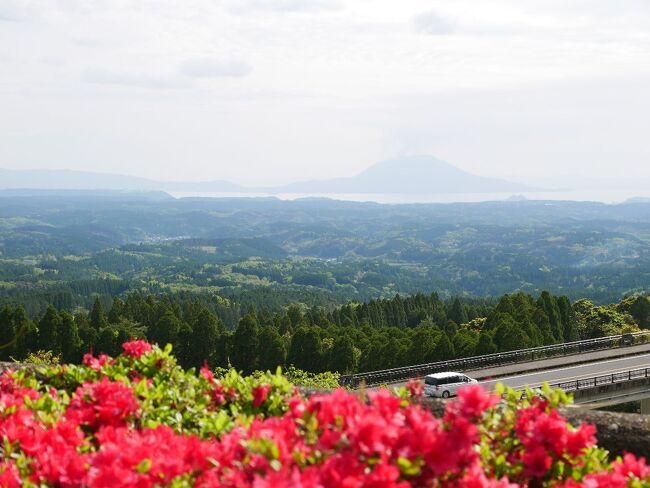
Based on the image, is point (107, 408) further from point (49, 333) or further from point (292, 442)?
point (49, 333)

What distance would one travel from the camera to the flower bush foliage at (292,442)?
3850 millimetres

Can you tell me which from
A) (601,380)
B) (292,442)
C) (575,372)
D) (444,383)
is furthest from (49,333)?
(292,442)

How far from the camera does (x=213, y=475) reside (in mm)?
4105

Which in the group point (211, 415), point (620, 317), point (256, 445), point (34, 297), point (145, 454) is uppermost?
point (256, 445)

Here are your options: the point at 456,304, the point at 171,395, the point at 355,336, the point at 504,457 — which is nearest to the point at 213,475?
the point at 504,457

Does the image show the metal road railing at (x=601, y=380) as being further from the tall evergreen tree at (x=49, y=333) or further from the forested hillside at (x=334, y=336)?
the tall evergreen tree at (x=49, y=333)

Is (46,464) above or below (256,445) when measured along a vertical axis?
below

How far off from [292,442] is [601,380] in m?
36.7

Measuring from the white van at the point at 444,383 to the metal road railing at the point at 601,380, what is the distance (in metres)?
4.71

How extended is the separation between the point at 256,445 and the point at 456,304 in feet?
330

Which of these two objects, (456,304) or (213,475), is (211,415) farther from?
(456,304)

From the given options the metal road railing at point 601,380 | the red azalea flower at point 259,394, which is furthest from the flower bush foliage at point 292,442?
the metal road railing at point 601,380

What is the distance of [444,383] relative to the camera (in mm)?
36750

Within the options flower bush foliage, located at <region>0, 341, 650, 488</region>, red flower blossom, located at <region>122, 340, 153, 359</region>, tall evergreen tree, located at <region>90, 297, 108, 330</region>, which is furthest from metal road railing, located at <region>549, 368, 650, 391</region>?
tall evergreen tree, located at <region>90, 297, 108, 330</region>
